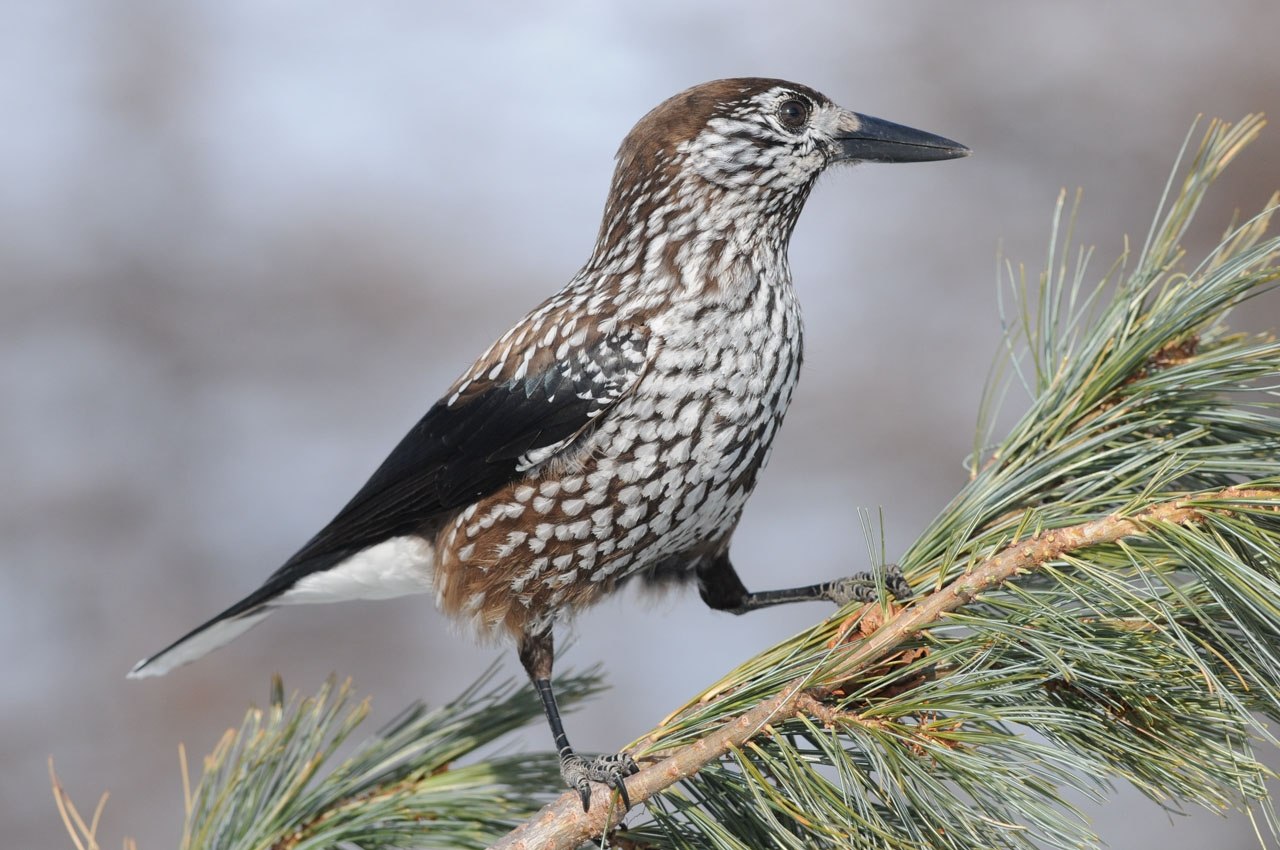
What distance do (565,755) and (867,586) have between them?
0.54 m

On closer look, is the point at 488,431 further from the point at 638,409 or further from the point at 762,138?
the point at 762,138

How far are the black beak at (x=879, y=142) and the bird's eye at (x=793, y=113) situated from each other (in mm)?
77

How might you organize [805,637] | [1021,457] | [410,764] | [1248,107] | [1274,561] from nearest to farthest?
[1274,561]
[805,637]
[1021,457]
[410,764]
[1248,107]

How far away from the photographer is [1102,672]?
1.35 meters

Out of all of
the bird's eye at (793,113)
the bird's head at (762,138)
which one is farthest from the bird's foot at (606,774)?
the bird's eye at (793,113)

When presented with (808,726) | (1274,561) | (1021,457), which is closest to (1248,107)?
(1021,457)

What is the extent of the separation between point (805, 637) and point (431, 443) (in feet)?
3.29

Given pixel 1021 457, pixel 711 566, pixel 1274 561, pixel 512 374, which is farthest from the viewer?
pixel 711 566

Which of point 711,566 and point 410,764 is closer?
point 410,764

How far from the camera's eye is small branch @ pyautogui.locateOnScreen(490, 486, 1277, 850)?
1.31 meters

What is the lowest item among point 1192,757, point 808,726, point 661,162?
point 1192,757

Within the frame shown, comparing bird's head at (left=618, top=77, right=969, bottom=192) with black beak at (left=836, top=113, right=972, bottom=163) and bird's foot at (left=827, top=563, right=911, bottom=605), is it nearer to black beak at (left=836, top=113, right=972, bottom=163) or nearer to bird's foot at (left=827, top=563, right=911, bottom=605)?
black beak at (left=836, top=113, right=972, bottom=163)

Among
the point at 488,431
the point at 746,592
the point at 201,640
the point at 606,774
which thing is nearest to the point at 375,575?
the point at 201,640

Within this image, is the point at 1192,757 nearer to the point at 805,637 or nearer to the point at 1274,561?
the point at 1274,561
